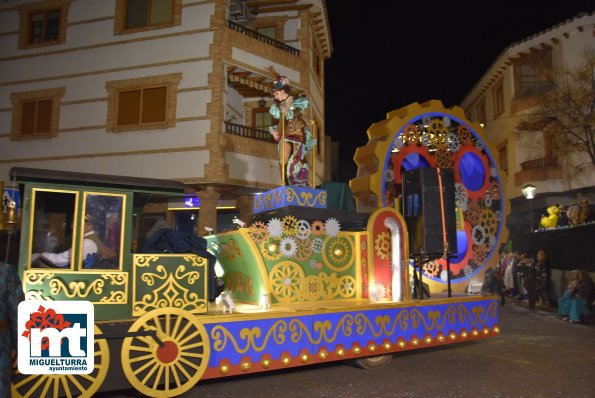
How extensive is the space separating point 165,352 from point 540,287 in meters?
12.1

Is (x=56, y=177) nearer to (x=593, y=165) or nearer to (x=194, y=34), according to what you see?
(x=194, y=34)

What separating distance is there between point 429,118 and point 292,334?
5.24 metres

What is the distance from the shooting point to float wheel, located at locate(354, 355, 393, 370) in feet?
20.2

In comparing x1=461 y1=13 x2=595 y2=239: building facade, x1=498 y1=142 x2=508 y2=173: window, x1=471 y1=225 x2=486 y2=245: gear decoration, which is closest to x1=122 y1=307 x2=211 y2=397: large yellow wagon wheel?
x1=471 y1=225 x2=486 y2=245: gear decoration

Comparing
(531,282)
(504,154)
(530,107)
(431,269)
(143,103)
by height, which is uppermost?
(530,107)

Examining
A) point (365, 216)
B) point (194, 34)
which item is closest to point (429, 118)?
point (365, 216)

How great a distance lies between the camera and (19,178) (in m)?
4.46

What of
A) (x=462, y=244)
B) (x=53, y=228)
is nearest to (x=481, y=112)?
(x=462, y=244)

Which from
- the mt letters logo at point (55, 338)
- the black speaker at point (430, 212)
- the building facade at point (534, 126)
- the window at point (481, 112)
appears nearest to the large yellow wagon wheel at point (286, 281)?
the black speaker at point (430, 212)

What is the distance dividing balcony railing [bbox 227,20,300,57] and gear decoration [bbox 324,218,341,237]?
11186 mm

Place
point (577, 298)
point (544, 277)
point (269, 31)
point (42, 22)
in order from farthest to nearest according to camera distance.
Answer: point (269, 31)
point (42, 22)
point (544, 277)
point (577, 298)

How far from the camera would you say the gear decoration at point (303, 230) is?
20.2 feet

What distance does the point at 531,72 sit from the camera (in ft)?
72.2

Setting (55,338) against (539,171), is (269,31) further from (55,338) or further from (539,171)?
(55,338)
